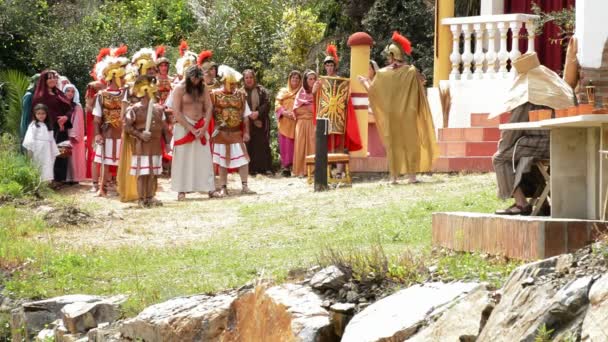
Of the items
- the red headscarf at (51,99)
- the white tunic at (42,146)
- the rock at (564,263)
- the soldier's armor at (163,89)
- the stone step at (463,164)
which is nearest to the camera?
the rock at (564,263)

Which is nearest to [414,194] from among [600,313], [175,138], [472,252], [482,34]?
[175,138]

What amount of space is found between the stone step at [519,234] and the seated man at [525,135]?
57cm

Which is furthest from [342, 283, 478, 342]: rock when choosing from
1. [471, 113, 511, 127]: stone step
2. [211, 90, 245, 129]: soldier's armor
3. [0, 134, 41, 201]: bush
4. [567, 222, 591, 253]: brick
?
[471, 113, 511, 127]: stone step

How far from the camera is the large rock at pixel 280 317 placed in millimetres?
9609

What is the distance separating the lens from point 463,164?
20516 millimetres

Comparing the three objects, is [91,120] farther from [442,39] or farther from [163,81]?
[442,39]

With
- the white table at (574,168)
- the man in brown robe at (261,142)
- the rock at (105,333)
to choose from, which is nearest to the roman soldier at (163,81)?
the man in brown robe at (261,142)

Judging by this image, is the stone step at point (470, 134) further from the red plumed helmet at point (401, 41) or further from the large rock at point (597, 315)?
the large rock at point (597, 315)

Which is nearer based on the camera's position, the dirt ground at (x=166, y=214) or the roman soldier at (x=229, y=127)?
the dirt ground at (x=166, y=214)

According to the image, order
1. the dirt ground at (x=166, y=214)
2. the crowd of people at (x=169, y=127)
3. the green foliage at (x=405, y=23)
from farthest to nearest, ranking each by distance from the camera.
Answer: the green foliage at (x=405, y=23) → the crowd of people at (x=169, y=127) → the dirt ground at (x=166, y=214)

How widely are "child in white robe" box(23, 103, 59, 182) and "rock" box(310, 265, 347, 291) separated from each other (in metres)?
12.7

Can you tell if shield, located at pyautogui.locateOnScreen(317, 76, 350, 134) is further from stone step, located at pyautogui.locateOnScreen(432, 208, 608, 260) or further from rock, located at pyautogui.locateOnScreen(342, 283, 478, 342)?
rock, located at pyautogui.locateOnScreen(342, 283, 478, 342)

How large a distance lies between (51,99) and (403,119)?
18.9ft

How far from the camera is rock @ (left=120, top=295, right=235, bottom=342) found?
420 inches
